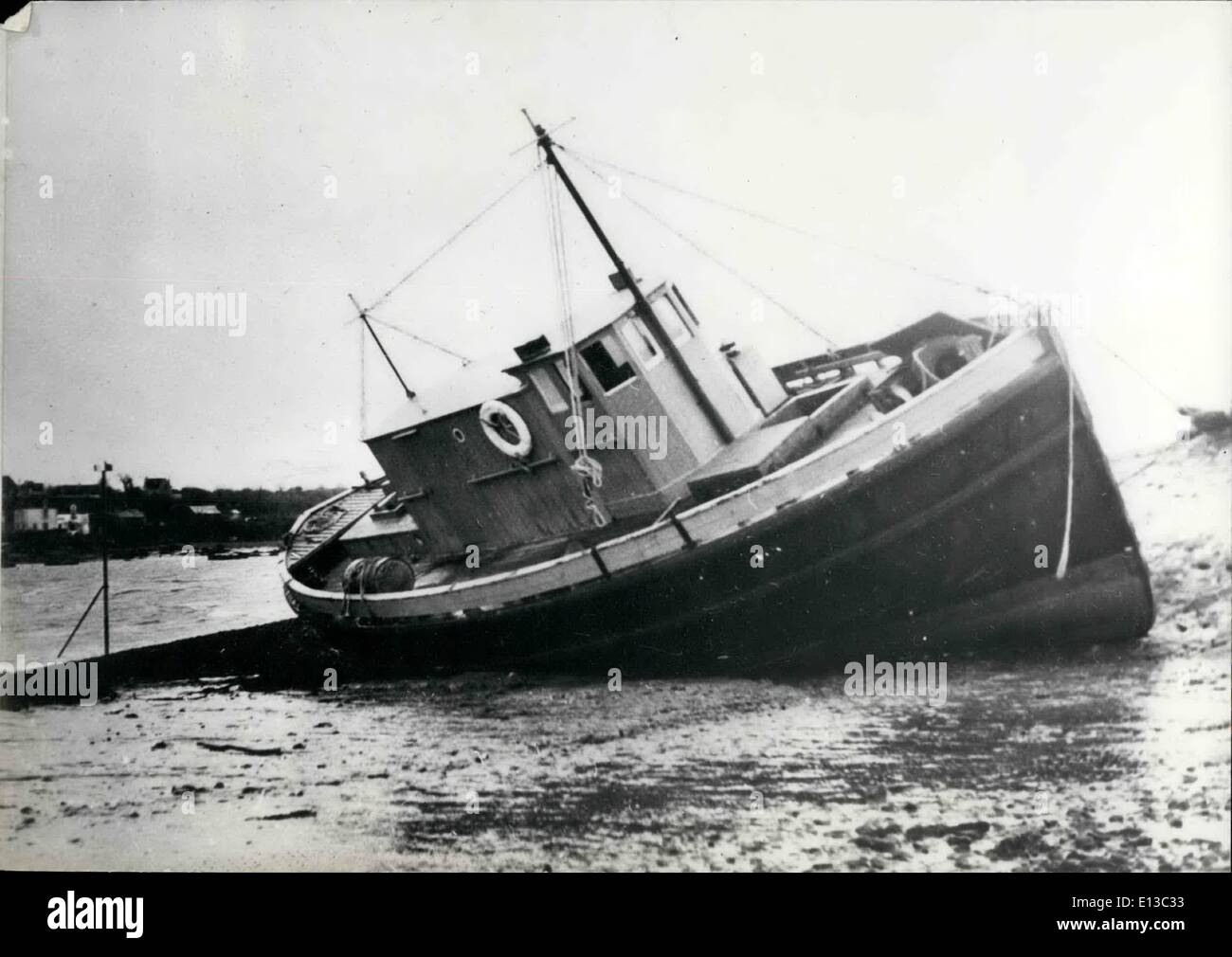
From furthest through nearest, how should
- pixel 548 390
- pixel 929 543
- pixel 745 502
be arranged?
pixel 548 390 → pixel 745 502 → pixel 929 543

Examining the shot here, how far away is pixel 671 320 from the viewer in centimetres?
467

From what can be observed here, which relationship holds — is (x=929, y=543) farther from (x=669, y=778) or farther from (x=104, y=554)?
(x=104, y=554)

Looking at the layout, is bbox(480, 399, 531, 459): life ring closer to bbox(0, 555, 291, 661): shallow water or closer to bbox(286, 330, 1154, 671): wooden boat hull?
bbox(286, 330, 1154, 671): wooden boat hull

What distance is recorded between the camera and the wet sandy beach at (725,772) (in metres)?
3.54

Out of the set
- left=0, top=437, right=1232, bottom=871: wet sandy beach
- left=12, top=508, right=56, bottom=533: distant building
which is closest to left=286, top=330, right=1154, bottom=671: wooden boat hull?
left=0, top=437, right=1232, bottom=871: wet sandy beach

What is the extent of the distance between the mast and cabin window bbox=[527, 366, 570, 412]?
0.58m

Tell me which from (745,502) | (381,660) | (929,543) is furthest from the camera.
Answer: (381,660)

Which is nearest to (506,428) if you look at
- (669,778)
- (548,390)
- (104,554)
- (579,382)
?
(548,390)

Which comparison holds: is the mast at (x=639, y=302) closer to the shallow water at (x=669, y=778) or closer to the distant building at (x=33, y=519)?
the shallow water at (x=669, y=778)

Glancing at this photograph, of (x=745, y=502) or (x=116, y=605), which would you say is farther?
(x=116, y=605)

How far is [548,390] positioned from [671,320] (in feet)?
2.46

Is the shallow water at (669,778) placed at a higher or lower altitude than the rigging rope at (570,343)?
lower

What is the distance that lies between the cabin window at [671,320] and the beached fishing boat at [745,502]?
11 mm

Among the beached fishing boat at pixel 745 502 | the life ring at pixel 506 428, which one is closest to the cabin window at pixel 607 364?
the beached fishing boat at pixel 745 502
